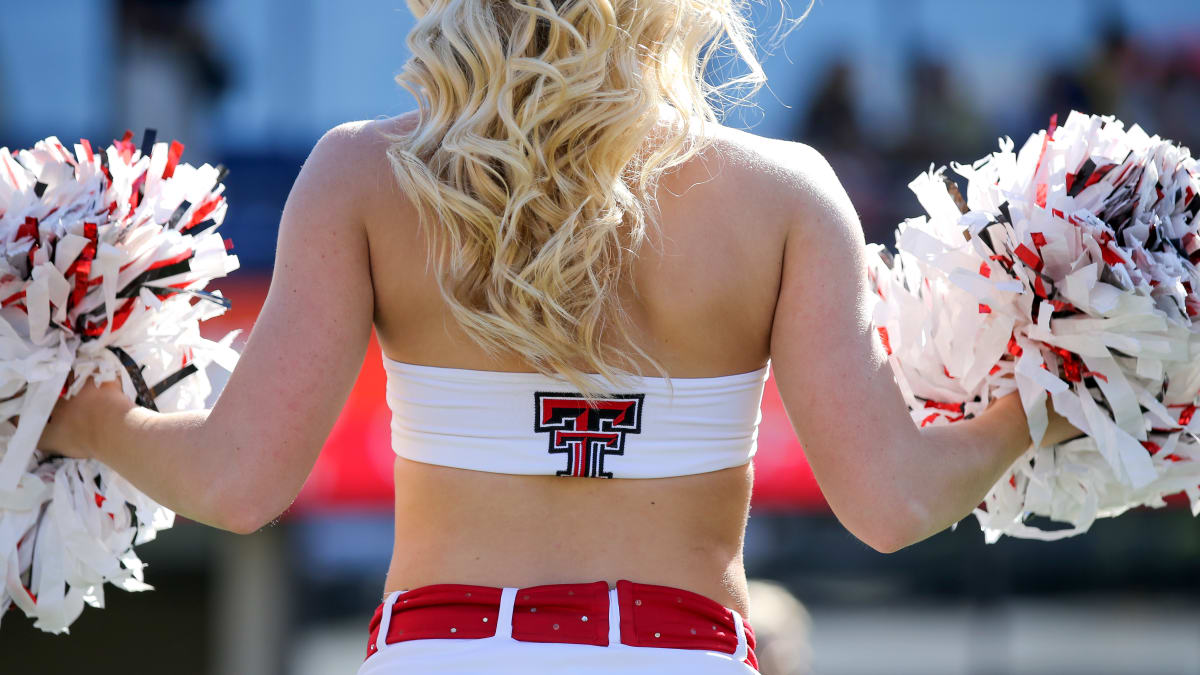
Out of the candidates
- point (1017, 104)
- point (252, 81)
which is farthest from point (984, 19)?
point (252, 81)

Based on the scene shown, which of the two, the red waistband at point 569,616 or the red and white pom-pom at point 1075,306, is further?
the red and white pom-pom at point 1075,306

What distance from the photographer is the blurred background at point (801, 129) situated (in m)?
5.67

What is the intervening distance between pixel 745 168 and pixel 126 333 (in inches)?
35.2

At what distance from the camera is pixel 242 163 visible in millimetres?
5684

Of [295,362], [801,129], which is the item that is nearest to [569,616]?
[295,362]

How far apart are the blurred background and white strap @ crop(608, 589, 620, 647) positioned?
4.12 m

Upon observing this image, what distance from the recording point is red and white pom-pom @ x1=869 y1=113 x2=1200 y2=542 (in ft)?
5.36

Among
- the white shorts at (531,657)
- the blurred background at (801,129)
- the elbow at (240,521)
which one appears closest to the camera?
the white shorts at (531,657)

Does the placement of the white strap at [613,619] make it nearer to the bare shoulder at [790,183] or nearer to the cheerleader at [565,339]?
the cheerleader at [565,339]

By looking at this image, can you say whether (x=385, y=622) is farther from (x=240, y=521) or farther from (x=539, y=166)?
(x=539, y=166)

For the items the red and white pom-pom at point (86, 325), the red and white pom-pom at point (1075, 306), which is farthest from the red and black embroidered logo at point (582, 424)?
the red and white pom-pom at point (86, 325)

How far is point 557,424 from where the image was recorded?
4.88 ft

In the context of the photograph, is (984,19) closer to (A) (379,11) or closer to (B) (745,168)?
(A) (379,11)

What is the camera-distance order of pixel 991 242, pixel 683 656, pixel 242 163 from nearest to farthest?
pixel 683 656
pixel 991 242
pixel 242 163
